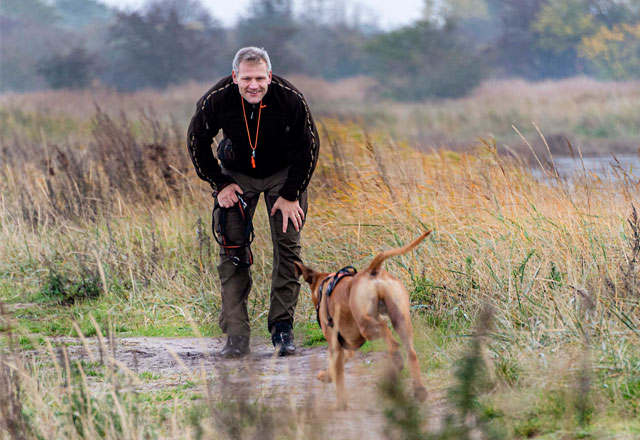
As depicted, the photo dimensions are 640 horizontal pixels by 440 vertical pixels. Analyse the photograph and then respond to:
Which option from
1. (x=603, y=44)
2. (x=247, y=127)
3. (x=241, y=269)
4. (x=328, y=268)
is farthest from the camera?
(x=603, y=44)

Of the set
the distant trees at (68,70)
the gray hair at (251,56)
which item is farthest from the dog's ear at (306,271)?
the distant trees at (68,70)

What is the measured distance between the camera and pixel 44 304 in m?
6.75

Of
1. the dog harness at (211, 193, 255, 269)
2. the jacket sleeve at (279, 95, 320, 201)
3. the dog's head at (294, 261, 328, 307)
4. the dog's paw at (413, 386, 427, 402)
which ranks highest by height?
the jacket sleeve at (279, 95, 320, 201)

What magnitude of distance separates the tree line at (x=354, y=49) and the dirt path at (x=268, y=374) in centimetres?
3259

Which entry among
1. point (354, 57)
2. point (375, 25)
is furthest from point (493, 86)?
point (375, 25)

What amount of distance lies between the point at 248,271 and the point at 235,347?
515mm

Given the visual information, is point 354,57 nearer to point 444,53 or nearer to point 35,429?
point 444,53

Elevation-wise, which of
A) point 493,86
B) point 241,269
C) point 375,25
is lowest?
point 241,269

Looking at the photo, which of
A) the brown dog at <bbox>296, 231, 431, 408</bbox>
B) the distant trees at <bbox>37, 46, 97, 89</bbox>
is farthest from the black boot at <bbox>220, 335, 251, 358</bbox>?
the distant trees at <bbox>37, 46, 97, 89</bbox>

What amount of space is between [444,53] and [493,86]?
5.33m

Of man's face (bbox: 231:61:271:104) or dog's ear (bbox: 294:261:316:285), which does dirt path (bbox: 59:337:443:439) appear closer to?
dog's ear (bbox: 294:261:316:285)

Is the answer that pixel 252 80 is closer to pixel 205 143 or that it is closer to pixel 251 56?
pixel 251 56

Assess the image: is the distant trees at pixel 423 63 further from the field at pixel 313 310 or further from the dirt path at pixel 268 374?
the dirt path at pixel 268 374

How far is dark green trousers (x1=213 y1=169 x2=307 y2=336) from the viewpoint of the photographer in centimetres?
503
